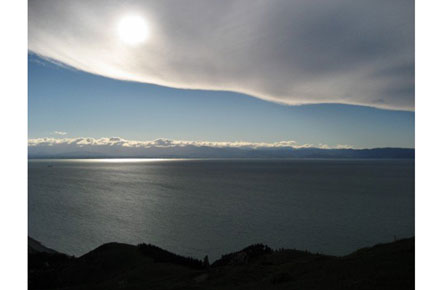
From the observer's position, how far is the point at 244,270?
517 inches

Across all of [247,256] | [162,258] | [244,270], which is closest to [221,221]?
[162,258]

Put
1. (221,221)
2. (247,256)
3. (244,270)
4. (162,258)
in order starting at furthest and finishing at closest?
1. (221,221)
2. (162,258)
3. (247,256)
4. (244,270)

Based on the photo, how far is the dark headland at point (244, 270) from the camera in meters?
8.61

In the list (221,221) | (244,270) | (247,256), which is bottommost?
(221,221)

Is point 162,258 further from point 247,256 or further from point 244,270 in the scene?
Result: point 244,270

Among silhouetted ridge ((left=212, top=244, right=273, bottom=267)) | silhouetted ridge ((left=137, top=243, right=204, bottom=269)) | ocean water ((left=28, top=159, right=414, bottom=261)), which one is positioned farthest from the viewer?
ocean water ((left=28, top=159, right=414, bottom=261))

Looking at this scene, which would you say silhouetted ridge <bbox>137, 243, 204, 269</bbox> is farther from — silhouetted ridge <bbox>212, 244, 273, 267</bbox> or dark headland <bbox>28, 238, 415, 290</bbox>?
silhouetted ridge <bbox>212, 244, 273, 267</bbox>

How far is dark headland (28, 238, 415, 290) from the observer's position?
861 cm

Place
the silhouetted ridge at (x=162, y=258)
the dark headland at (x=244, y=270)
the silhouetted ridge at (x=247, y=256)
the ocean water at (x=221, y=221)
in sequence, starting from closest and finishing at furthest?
the dark headland at (x=244, y=270), the silhouetted ridge at (x=247, y=256), the silhouetted ridge at (x=162, y=258), the ocean water at (x=221, y=221)

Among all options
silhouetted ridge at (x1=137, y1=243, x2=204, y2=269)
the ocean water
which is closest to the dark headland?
silhouetted ridge at (x1=137, y1=243, x2=204, y2=269)

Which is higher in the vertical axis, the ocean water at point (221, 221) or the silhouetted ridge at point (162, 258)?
the silhouetted ridge at point (162, 258)

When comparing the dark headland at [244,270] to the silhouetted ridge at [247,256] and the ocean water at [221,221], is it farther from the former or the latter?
the ocean water at [221,221]

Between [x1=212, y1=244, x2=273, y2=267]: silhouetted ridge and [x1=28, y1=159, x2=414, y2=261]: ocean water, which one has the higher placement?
[x1=212, y1=244, x2=273, y2=267]: silhouetted ridge

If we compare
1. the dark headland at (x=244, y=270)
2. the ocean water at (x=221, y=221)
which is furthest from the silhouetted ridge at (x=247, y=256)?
the ocean water at (x=221, y=221)
